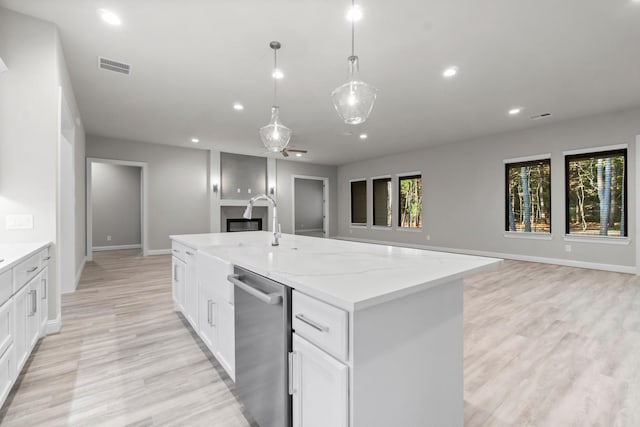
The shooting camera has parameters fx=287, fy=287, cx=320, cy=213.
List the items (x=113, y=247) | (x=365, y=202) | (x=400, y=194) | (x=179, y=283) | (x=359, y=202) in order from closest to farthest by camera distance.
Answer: (x=179, y=283) < (x=113, y=247) < (x=400, y=194) < (x=365, y=202) < (x=359, y=202)

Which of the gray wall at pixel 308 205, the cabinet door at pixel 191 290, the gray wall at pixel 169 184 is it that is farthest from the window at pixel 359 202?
the cabinet door at pixel 191 290

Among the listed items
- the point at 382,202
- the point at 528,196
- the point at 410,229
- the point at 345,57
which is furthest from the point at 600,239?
the point at 345,57

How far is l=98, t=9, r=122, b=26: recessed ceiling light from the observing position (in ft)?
7.84

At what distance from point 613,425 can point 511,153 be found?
5.77m

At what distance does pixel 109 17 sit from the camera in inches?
96.6

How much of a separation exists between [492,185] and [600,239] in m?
2.04

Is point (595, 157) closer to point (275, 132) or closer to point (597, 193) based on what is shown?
point (597, 193)

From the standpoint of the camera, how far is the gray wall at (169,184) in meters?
6.70

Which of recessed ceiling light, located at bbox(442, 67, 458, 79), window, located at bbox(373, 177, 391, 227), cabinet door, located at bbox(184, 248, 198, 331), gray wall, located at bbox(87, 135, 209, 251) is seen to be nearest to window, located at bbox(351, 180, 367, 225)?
window, located at bbox(373, 177, 391, 227)

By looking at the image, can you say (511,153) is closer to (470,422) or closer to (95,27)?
(470,422)

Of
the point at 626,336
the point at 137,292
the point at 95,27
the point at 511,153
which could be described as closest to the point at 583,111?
the point at 511,153

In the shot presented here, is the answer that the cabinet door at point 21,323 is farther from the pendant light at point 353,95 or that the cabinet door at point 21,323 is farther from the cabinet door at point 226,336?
the pendant light at point 353,95

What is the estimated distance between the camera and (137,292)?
152 inches

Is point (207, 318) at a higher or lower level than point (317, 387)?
lower
